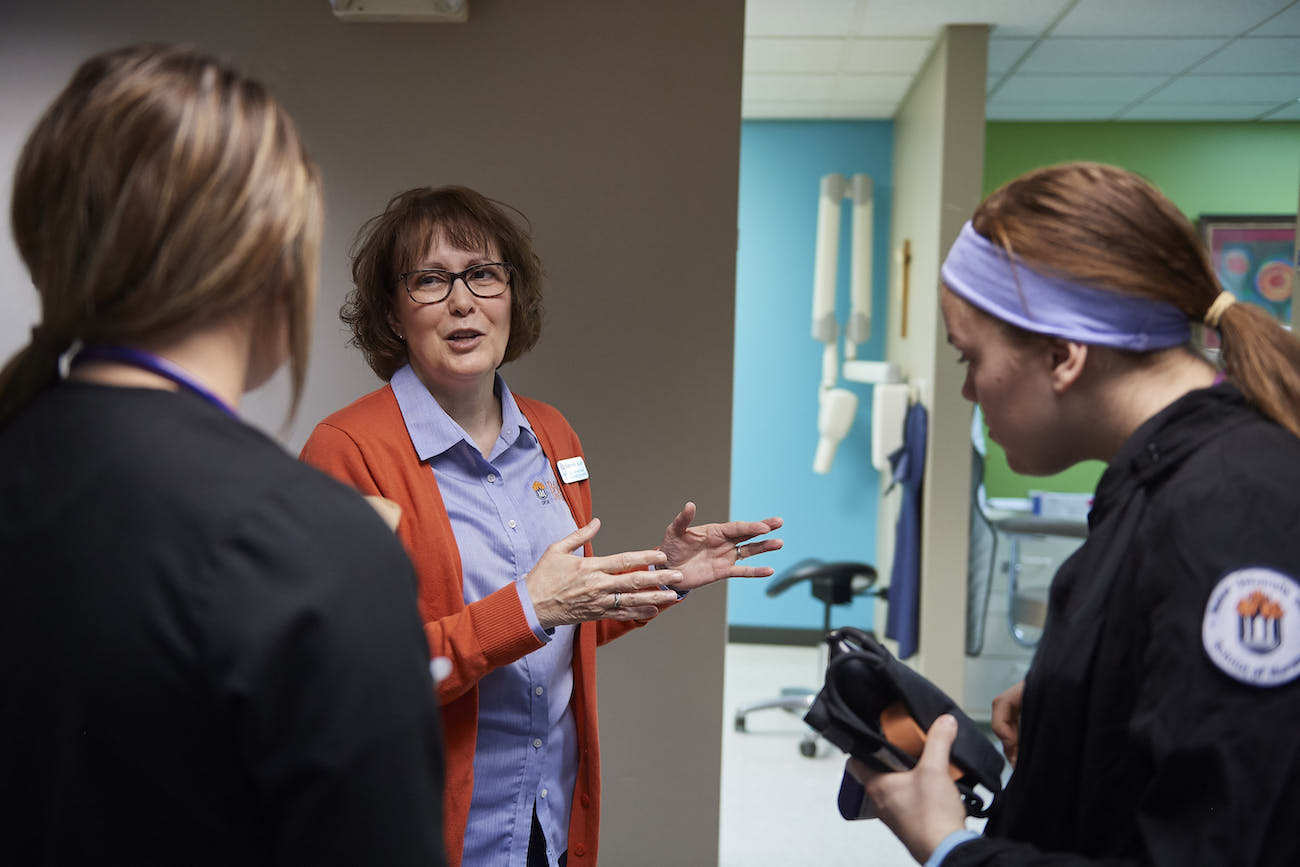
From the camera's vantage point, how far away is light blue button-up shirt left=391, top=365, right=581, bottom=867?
1.50 m

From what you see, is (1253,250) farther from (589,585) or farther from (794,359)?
(589,585)

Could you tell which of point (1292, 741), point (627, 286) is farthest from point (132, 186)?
point (627, 286)

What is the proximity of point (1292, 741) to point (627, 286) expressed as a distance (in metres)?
2.10

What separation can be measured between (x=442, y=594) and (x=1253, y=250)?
18.6ft

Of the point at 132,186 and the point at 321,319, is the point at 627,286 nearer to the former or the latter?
the point at 321,319

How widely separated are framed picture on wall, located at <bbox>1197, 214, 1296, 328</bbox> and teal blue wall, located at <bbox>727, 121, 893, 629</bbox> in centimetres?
186

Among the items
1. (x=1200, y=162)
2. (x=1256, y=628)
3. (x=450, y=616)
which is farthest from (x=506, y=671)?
(x=1200, y=162)

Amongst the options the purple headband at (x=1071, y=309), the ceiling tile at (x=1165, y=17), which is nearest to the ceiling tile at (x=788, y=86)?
the ceiling tile at (x=1165, y=17)

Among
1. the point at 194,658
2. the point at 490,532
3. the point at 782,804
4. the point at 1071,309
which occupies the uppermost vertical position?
the point at 1071,309

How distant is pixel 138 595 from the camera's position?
60cm

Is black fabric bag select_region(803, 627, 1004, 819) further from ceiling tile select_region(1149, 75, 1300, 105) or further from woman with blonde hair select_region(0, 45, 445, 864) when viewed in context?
ceiling tile select_region(1149, 75, 1300, 105)

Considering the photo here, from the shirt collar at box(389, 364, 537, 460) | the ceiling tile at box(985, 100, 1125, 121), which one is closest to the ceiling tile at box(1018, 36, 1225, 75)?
the ceiling tile at box(985, 100, 1125, 121)

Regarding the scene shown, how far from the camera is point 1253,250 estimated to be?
18.1 feet

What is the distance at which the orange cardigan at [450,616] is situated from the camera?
4.58 feet
